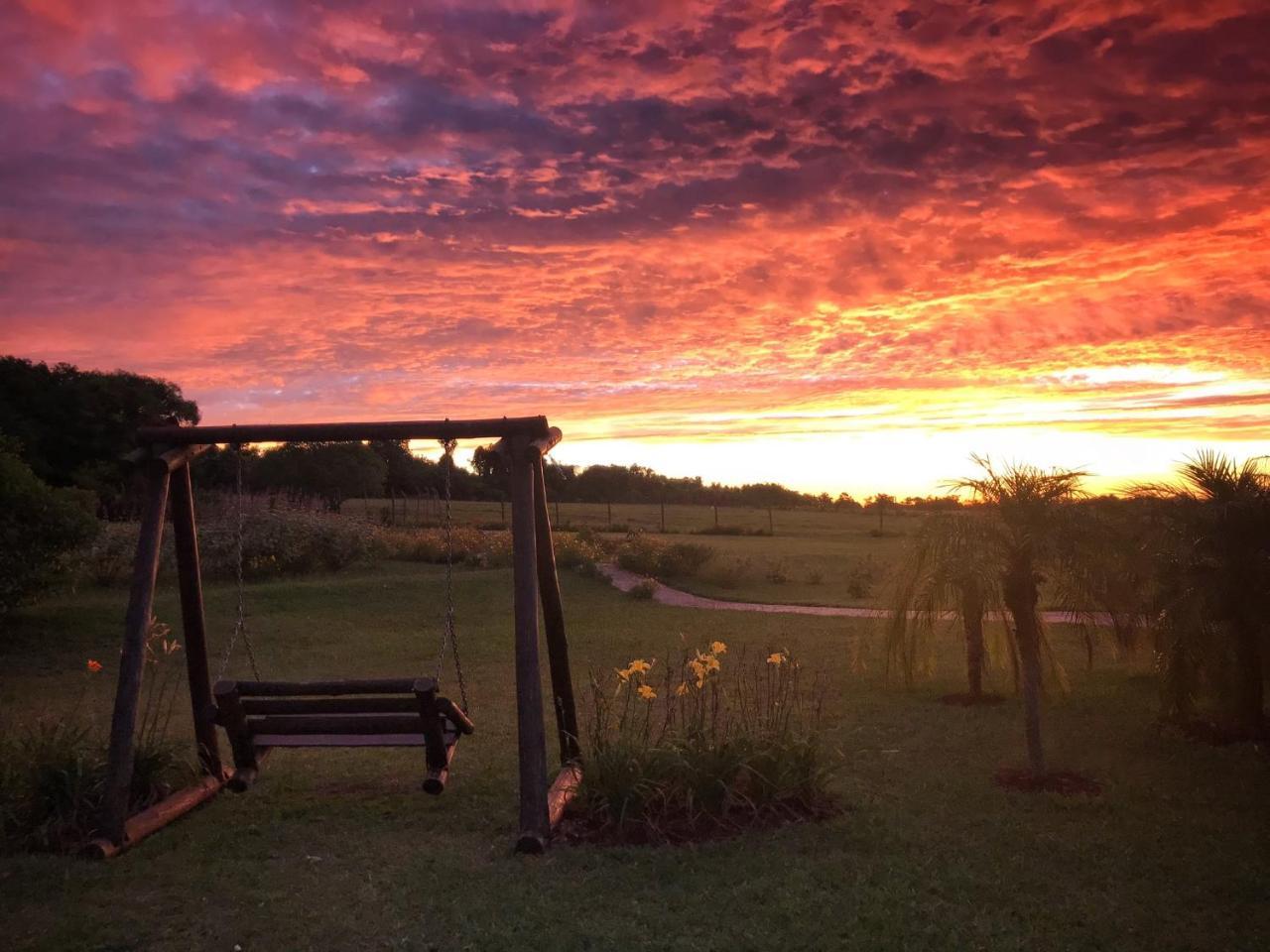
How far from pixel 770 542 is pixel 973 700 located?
25.3 m

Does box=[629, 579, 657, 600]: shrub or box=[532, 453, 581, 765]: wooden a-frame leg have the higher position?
box=[532, 453, 581, 765]: wooden a-frame leg

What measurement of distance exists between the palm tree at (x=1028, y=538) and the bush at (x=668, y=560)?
15.9 m

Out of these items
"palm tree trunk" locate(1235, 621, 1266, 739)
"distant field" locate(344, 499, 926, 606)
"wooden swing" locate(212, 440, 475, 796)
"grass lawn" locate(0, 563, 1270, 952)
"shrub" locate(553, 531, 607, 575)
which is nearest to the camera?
"grass lawn" locate(0, 563, 1270, 952)

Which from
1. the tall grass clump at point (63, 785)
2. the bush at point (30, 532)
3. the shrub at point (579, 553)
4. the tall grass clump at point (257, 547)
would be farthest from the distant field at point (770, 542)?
the bush at point (30, 532)

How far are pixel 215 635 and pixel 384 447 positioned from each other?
85.5 feet

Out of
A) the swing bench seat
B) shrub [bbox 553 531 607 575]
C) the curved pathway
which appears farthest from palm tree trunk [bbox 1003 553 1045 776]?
shrub [bbox 553 531 607 575]

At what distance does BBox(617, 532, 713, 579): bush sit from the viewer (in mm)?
23453

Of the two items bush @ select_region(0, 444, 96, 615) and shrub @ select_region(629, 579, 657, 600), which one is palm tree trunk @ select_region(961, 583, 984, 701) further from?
bush @ select_region(0, 444, 96, 615)

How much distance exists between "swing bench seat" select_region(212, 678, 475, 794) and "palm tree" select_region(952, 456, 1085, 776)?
14.4 ft

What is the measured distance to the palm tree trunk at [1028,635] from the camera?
7305mm

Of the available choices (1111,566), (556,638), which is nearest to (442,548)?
(556,638)

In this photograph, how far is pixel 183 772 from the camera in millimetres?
7234

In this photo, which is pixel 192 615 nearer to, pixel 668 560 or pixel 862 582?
pixel 862 582

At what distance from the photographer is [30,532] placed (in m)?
14.2
